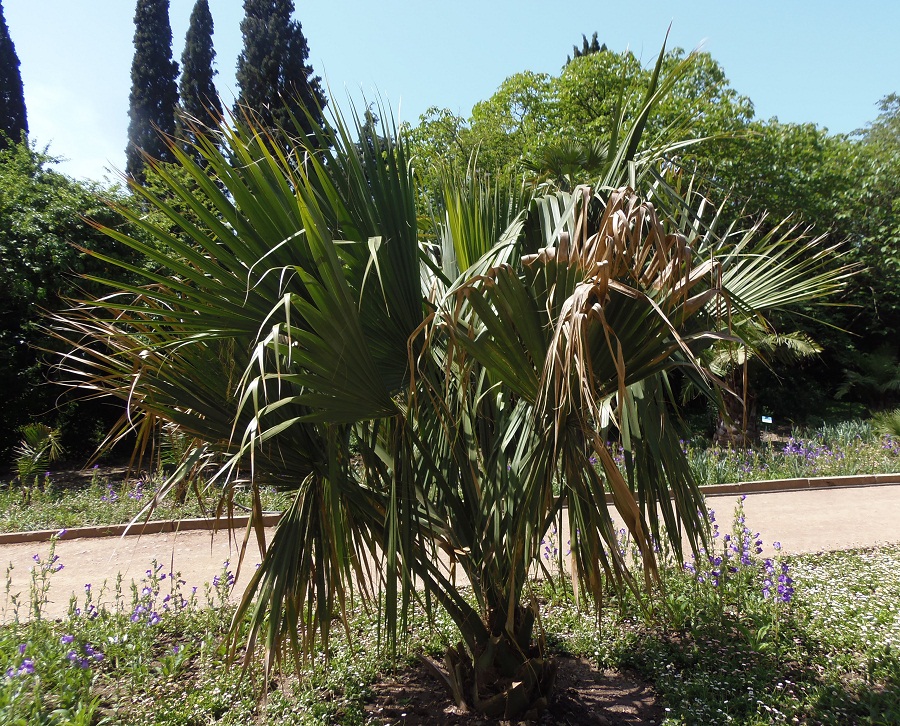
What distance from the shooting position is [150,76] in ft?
98.4

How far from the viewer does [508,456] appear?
2701 millimetres

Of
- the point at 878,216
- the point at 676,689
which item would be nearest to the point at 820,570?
the point at 676,689

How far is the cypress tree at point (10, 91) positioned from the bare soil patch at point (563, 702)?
29044mm

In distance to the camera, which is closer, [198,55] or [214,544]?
[214,544]

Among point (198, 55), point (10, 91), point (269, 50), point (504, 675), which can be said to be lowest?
point (504, 675)

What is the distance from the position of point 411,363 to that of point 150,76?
32936 mm

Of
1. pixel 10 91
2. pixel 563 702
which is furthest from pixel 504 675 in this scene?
pixel 10 91

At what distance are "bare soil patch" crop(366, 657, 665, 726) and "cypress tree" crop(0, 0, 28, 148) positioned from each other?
95.3 ft

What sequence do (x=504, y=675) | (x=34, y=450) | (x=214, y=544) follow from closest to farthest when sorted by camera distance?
(x=504, y=675)
(x=214, y=544)
(x=34, y=450)

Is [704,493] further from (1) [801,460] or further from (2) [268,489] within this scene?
(2) [268,489]

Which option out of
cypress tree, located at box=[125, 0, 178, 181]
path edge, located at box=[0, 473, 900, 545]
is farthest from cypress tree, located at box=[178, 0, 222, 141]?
path edge, located at box=[0, 473, 900, 545]

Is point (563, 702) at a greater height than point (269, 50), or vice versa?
point (269, 50)

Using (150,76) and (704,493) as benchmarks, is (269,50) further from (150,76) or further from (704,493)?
(704,493)

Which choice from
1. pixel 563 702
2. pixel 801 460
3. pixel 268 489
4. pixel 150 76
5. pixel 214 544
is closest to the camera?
pixel 563 702
